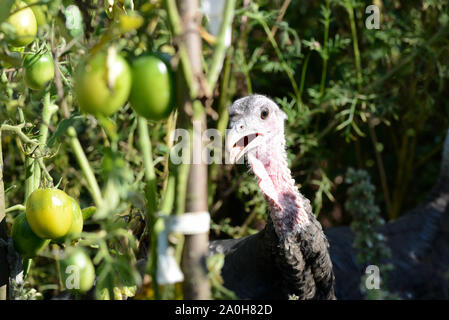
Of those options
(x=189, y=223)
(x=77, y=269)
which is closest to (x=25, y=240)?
(x=77, y=269)

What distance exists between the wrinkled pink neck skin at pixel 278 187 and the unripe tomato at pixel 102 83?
2.37 ft

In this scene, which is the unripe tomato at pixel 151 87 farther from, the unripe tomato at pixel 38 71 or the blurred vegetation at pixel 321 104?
the blurred vegetation at pixel 321 104

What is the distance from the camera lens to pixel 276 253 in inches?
40.9

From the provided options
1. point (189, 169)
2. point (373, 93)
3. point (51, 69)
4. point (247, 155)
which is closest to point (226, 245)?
point (247, 155)

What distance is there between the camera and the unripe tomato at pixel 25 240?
1.83 feet

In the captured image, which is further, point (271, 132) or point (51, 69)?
point (271, 132)

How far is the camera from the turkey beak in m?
1.05

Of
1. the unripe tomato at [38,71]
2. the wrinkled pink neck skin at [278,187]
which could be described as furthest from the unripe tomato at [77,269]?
the wrinkled pink neck skin at [278,187]

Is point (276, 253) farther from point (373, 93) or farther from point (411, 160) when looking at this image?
point (411, 160)

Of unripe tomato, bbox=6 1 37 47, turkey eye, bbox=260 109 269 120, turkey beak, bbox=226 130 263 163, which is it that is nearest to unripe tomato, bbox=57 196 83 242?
unripe tomato, bbox=6 1 37 47

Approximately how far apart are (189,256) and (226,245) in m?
Answer: 0.92

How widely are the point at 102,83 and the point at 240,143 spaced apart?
851 mm

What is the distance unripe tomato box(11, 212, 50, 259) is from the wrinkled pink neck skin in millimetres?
538
